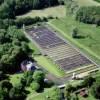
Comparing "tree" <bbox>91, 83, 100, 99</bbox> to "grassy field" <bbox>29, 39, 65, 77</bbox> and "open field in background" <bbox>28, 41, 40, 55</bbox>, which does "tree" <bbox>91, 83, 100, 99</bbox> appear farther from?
"open field in background" <bbox>28, 41, 40, 55</bbox>

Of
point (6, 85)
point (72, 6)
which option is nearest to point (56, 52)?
point (6, 85)

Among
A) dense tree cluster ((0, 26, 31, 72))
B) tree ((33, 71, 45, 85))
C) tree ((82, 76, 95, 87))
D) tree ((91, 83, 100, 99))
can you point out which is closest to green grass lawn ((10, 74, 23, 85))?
dense tree cluster ((0, 26, 31, 72))

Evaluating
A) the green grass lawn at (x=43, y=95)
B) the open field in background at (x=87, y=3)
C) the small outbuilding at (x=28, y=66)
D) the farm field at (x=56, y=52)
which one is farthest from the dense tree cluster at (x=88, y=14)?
the green grass lawn at (x=43, y=95)

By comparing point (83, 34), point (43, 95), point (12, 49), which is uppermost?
point (83, 34)

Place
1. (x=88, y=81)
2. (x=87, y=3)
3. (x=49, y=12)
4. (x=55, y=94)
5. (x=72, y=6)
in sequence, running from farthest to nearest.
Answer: (x=49, y=12)
(x=87, y=3)
(x=72, y=6)
(x=88, y=81)
(x=55, y=94)

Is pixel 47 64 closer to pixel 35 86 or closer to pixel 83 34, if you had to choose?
pixel 35 86
